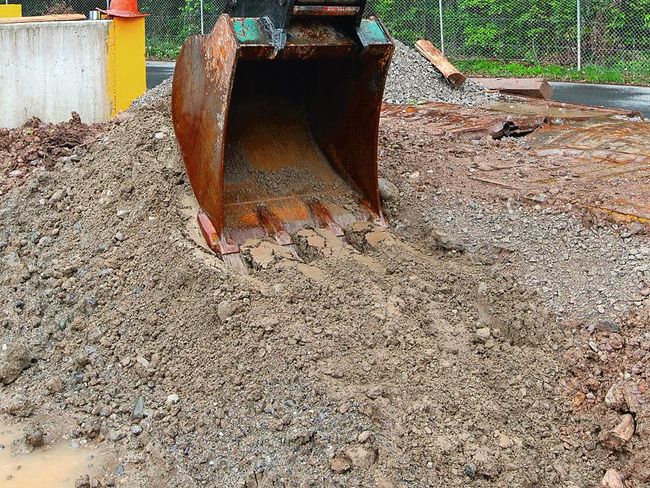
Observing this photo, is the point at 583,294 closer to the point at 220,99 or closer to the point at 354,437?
the point at 354,437

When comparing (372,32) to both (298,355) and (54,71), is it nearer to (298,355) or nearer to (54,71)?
(298,355)

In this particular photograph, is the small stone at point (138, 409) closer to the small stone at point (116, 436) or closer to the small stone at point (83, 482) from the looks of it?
the small stone at point (116, 436)

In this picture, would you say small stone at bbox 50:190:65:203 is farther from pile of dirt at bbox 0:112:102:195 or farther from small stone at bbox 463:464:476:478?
small stone at bbox 463:464:476:478

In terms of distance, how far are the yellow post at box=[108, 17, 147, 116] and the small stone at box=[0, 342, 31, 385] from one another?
371cm

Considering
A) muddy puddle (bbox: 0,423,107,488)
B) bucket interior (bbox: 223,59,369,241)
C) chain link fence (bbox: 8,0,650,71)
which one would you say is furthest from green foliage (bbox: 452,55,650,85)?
muddy puddle (bbox: 0,423,107,488)

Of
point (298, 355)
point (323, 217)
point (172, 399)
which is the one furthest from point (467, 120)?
point (172, 399)

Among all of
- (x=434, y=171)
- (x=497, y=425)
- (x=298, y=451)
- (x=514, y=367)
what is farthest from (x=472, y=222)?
(x=298, y=451)

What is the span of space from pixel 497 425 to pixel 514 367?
0.43 meters

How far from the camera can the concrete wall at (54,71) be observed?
761 cm

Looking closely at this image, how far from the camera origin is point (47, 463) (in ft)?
12.3

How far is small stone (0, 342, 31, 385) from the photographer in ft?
14.3

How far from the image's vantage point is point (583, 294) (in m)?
4.48

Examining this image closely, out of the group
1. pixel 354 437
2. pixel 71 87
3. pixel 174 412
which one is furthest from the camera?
pixel 71 87

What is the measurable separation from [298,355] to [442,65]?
7.06m
